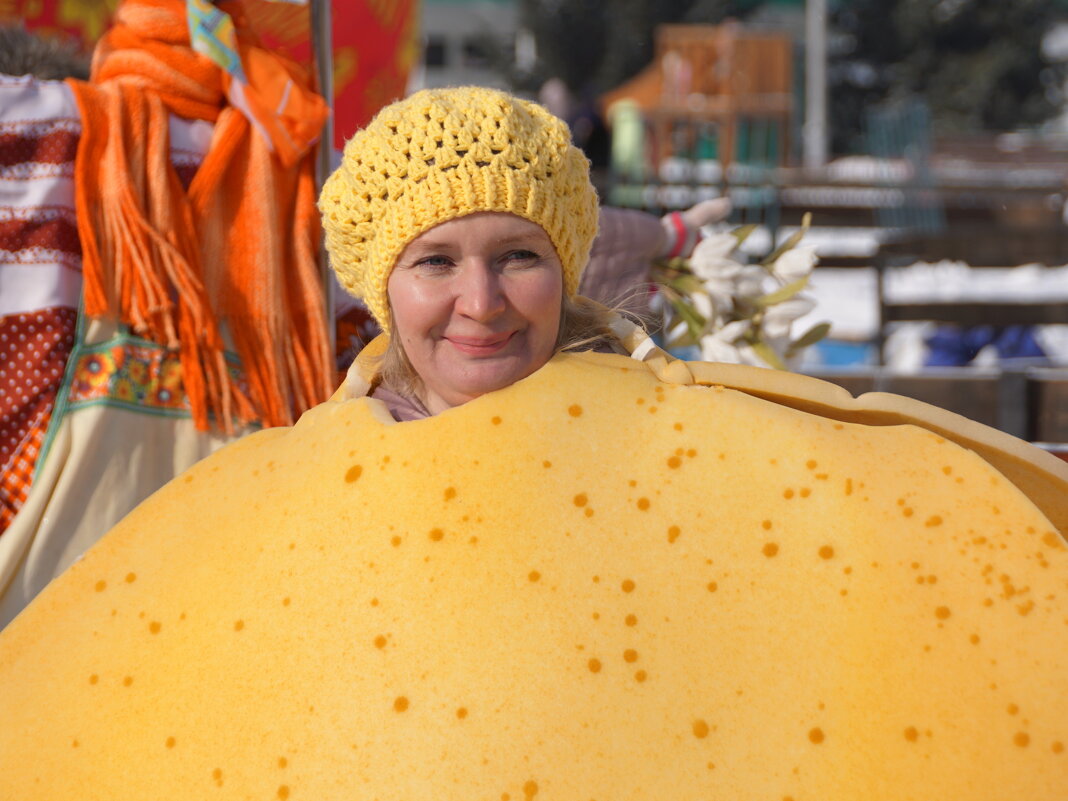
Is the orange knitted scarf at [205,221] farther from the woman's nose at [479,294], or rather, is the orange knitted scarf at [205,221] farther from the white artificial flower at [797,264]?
the white artificial flower at [797,264]

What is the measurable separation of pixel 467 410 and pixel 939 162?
13.9 meters

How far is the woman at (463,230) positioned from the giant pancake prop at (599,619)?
0.08m

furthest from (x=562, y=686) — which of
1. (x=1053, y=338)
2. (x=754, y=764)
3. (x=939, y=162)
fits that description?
(x=939, y=162)

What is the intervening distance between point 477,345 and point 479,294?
0.07 meters

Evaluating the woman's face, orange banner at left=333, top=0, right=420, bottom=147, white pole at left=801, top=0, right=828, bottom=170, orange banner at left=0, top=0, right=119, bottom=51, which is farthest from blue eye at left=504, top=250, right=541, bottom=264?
white pole at left=801, top=0, right=828, bottom=170

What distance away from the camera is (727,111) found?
12.6 meters

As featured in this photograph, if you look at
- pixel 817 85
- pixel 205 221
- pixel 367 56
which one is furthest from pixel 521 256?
pixel 817 85

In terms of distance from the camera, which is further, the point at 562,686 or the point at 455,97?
the point at 455,97

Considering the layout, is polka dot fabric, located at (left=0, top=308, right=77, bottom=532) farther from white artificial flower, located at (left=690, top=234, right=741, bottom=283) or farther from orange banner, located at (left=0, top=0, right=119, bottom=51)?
orange banner, located at (left=0, top=0, right=119, bottom=51)

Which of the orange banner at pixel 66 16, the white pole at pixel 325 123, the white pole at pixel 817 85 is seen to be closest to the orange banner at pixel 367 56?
the orange banner at pixel 66 16

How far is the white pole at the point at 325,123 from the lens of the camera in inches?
90.1

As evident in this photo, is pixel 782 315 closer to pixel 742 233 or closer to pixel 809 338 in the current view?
pixel 809 338

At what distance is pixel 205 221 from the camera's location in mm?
2223

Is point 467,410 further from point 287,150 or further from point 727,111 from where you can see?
point 727,111
